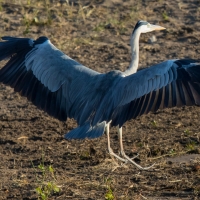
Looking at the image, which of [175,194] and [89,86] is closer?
[175,194]

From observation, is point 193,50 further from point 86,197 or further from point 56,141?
point 86,197

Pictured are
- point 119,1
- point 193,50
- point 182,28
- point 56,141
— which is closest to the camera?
point 56,141

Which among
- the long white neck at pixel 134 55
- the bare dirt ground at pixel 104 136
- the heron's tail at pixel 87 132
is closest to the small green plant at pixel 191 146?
the bare dirt ground at pixel 104 136

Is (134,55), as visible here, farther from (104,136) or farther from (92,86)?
(104,136)

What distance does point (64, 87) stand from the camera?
735 cm

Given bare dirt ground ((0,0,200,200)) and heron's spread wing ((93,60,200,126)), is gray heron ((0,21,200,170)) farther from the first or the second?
bare dirt ground ((0,0,200,200))

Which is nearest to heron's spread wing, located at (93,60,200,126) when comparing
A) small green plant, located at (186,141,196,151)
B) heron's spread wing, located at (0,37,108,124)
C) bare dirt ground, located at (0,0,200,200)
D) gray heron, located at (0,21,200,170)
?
gray heron, located at (0,21,200,170)

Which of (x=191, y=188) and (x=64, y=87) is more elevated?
(x=64, y=87)

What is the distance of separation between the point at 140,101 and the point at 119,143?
42.4 inches

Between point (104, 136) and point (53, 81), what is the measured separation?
3.53 feet

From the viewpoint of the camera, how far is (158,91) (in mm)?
6496

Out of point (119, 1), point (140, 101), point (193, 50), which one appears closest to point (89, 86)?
point (140, 101)

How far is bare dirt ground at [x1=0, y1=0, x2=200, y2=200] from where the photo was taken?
21.4 ft

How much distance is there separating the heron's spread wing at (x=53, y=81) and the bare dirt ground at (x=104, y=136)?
532 mm
